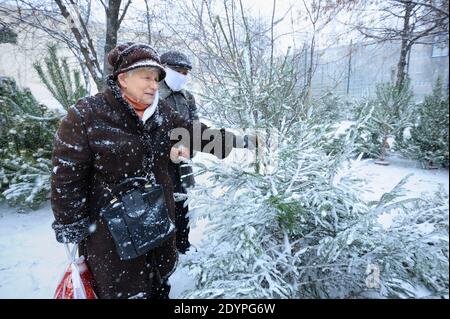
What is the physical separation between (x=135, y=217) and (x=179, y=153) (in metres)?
0.57

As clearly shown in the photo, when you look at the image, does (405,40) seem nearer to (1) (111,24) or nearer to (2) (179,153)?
(2) (179,153)

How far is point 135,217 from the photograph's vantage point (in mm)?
1788

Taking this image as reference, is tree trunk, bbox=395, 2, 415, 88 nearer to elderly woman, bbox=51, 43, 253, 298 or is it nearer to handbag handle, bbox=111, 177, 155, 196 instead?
elderly woman, bbox=51, 43, 253, 298

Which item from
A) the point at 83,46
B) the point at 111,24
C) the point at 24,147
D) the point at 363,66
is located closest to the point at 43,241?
the point at 24,147

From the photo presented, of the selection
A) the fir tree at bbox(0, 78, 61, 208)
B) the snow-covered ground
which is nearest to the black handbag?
the snow-covered ground

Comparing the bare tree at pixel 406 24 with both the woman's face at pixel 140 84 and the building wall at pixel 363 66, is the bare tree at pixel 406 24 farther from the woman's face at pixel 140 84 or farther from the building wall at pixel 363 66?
the woman's face at pixel 140 84

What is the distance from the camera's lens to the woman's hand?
2.13 meters

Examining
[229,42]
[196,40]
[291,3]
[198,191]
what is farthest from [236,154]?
[196,40]

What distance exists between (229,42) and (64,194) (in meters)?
1.86

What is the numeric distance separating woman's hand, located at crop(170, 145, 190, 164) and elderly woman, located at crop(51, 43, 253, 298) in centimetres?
11

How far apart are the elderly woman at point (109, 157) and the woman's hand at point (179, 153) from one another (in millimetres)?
115

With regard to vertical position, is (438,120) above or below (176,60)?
below

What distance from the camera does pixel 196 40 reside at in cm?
334
